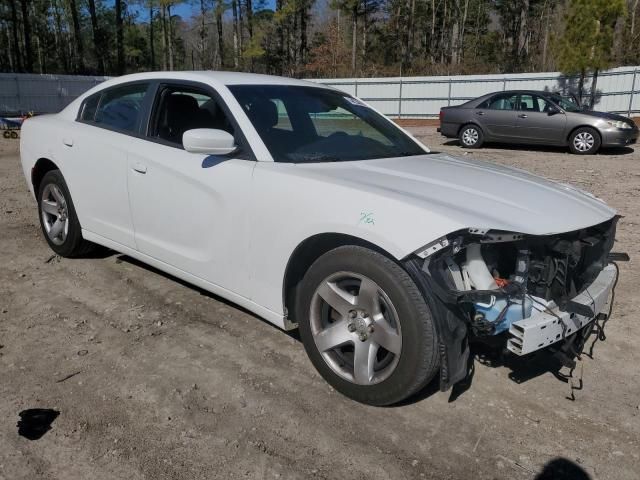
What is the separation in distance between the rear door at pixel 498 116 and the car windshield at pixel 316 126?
10.9 metres

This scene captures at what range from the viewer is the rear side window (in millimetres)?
4070

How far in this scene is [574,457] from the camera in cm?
251

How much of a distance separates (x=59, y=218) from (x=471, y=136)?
12.1 m

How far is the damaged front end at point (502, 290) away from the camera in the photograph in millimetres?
2461

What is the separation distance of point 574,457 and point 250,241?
1.92 m

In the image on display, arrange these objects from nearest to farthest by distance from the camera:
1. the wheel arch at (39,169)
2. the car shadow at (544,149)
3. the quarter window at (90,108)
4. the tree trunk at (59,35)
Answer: the quarter window at (90,108) < the wheel arch at (39,169) < the car shadow at (544,149) < the tree trunk at (59,35)

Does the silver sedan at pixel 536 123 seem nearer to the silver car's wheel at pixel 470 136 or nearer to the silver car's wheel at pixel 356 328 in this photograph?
the silver car's wheel at pixel 470 136

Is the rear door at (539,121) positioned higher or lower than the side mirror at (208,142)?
lower

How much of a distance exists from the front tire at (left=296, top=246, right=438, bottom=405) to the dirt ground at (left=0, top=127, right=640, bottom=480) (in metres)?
0.17

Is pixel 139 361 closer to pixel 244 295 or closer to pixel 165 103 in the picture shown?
pixel 244 295

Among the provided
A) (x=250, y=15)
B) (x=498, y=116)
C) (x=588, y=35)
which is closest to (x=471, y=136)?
(x=498, y=116)

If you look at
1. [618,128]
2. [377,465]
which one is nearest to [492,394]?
[377,465]

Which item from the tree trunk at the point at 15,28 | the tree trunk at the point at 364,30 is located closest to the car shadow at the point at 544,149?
the tree trunk at the point at 364,30

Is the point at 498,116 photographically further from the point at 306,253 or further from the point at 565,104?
the point at 306,253
